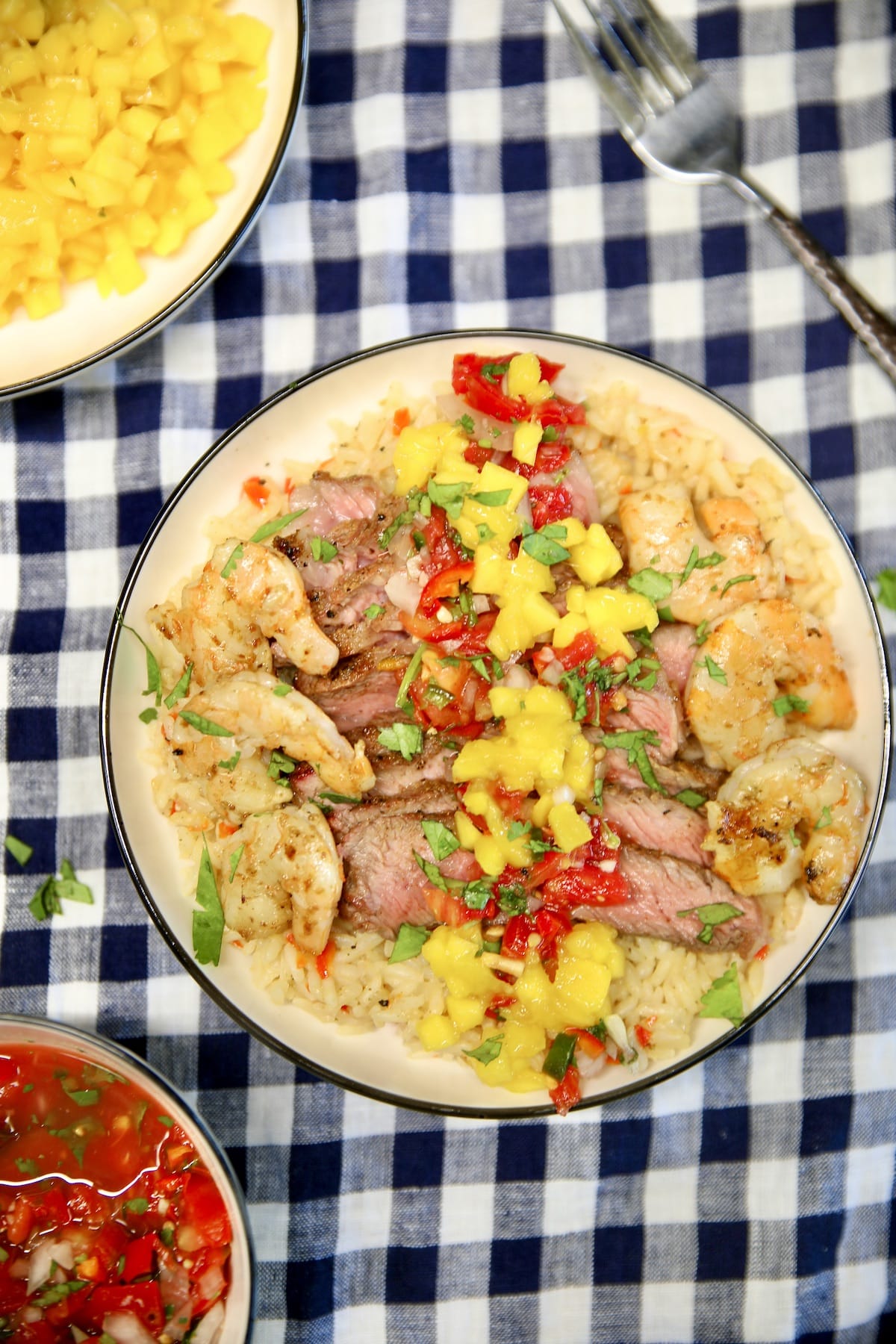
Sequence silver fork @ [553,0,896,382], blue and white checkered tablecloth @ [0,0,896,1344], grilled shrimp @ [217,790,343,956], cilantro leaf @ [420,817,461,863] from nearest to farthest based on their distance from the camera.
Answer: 1. grilled shrimp @ [217,790,343,956]
2. cilantro leaf @ [420,817,461,863]
3. silver fork @ [553,0,896,382]
4. blue and white checkered tablecloth @ [0,0,896,1344]

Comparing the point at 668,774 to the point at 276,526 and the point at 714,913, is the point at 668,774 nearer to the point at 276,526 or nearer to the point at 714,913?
the point at 714,913

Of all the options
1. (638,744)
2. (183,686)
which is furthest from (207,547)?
(638,744)

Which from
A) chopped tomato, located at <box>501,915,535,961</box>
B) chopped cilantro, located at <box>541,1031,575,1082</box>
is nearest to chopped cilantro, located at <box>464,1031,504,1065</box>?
chopped cilantro, located at <box>541,1031,575,1082</box>

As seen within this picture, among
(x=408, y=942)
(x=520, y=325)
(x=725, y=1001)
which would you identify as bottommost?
(x=725, y=1001)

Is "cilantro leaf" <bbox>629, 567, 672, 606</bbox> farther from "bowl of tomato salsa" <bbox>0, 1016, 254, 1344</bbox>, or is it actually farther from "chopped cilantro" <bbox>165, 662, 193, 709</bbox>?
"bowl of tomato salsa" <bbox>0, 1016, 254, 1344</bbox>

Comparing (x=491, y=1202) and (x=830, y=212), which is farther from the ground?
(x=830, y=212)

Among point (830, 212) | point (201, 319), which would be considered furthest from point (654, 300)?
point (201, 319)

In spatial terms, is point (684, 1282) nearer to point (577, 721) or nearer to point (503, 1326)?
point (503, 1326)
